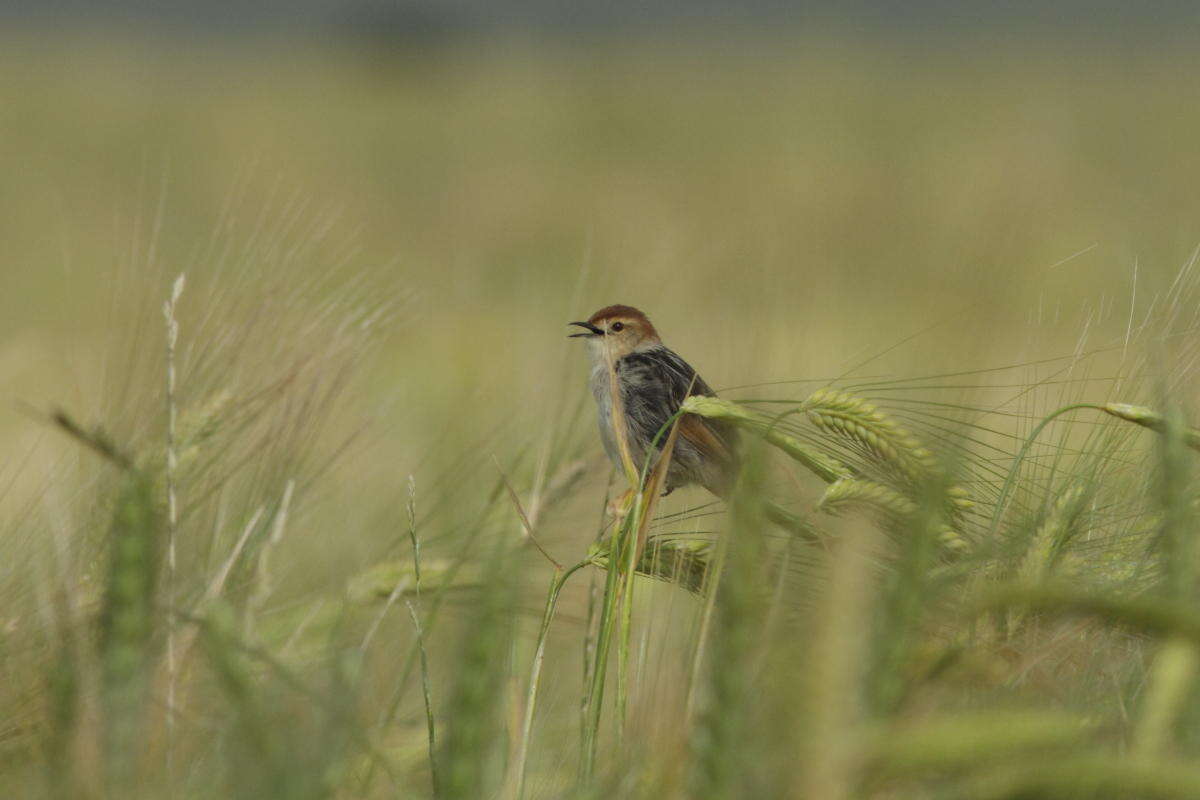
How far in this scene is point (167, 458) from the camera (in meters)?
2.15

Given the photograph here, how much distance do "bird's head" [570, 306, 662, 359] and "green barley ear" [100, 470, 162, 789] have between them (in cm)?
282

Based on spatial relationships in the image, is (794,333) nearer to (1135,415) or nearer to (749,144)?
(1135,415)

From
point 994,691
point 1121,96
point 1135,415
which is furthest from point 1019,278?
point 1121,96

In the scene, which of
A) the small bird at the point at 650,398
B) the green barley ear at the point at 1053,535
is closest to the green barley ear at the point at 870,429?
the green barley ear at the point at 1053,535

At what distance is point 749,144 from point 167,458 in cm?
2397

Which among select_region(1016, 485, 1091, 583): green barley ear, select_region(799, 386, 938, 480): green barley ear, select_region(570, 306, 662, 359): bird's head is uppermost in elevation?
select_region(570, 306, 662, 359): bird's head

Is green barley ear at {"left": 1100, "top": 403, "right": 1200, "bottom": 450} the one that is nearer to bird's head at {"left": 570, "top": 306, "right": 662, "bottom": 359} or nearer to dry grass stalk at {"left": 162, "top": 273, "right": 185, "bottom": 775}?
dry grass stalk at {"left": 162, "top": 273, "right": 185, "bottom": 775}

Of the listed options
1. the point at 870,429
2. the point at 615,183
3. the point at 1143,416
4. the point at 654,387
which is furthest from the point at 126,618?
the point at 615,183

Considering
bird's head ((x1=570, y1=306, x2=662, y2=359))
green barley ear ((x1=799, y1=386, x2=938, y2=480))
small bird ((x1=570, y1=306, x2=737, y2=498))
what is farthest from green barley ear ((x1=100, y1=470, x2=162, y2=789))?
bird's head ((x1=570, y1=306, x2=662, y2=359))

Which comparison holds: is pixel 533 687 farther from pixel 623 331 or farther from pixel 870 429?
pixel 623 331

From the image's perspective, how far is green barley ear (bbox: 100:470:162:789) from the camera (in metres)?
1.20

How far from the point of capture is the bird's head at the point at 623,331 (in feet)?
13.2

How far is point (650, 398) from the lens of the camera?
373 centimetres

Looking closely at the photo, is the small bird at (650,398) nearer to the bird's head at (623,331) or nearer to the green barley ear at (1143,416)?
the bird's head at (623,331)
